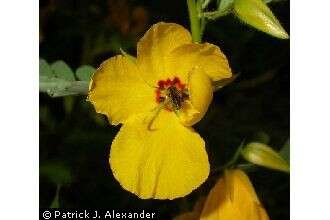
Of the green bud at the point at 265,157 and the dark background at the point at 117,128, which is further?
the dark background at the point at 117,128

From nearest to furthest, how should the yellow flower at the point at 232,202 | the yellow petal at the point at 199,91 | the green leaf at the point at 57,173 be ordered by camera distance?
the yellow petal at the point at 199,91, the yellow flower at the point at 232,202, the green leaf at the point at 57,173

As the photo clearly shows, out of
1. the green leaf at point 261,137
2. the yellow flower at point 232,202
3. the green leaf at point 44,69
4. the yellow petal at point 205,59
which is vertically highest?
the yellow petal at point 205,59

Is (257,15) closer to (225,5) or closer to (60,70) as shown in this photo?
(225,5)

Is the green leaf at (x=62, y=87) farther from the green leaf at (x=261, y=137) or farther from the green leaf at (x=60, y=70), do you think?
the green leaf at (x=261, y=137)

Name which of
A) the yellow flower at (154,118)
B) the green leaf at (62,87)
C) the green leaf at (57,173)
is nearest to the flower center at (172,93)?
the yellow flower at (154,118)

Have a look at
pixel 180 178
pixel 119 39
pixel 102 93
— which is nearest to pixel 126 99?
pixel 102 93

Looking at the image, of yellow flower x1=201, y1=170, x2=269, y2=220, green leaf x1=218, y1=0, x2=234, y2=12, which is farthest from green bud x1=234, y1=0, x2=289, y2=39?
yellow flower x1=201, y1=170, x2=269, y2=220

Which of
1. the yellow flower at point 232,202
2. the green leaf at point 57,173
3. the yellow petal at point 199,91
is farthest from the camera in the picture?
the green leaf at point 57,173
